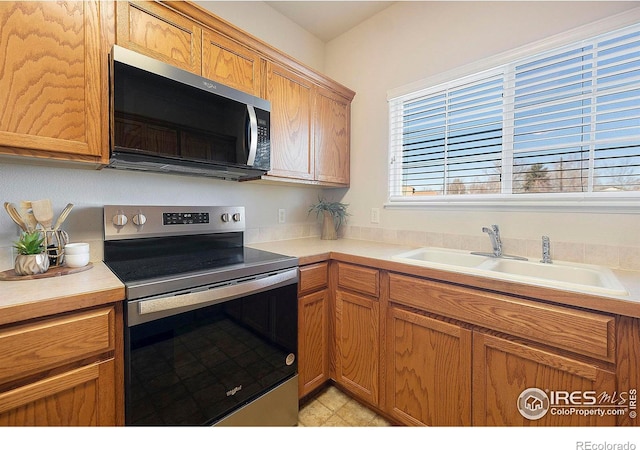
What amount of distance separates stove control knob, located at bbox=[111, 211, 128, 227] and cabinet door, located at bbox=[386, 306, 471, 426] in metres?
1.44

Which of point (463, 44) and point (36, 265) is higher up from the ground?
point (463, 44)

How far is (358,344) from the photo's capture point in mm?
1608

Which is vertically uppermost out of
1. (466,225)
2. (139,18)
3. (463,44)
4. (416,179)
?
(463,44)

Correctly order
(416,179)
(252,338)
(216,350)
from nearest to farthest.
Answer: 1. (216,350)
2. (252,338)
3. (416,179)

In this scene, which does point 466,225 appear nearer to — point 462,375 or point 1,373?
point 462,375

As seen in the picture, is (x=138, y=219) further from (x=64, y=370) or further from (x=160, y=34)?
(x=160, y=34)

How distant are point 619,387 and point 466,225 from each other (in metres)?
1.02

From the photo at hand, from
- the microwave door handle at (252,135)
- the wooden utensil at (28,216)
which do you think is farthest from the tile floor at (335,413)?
the wooden utensil at (28,216)

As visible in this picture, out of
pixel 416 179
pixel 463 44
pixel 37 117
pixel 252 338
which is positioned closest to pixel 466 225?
pixel 416 179

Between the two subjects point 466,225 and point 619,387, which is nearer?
point 619,387

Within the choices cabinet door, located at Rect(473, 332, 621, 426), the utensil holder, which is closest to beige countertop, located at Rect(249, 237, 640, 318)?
cabinet door, located at Rect(473, 332, 621, 426)

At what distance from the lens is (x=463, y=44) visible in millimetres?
1765

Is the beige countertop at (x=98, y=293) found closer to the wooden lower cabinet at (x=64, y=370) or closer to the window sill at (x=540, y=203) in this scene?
the wooden lower cabinet at (x=64, y=370)

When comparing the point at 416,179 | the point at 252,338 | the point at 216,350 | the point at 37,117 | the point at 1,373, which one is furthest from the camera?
the point at 416,179
